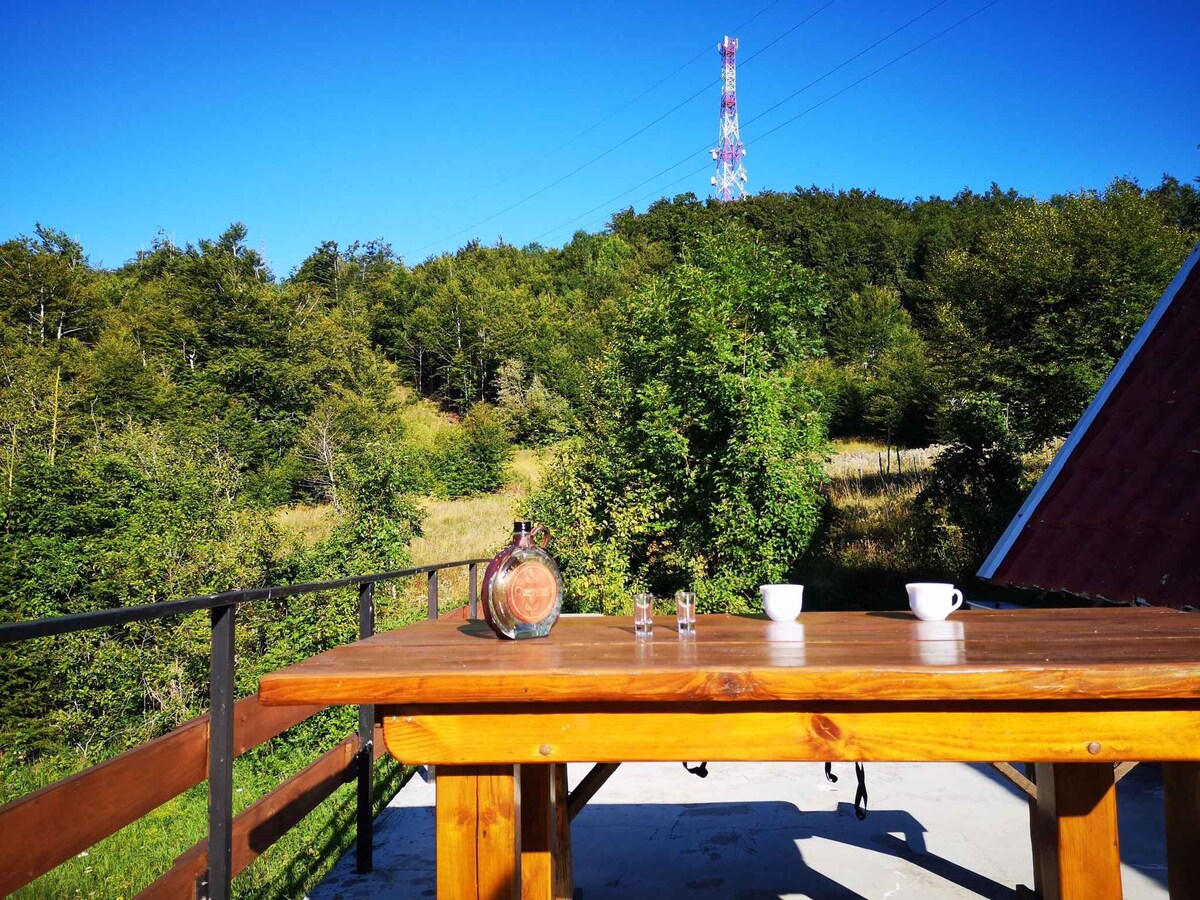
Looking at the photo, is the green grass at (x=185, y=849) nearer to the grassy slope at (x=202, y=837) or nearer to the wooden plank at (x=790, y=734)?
the grassy slope at (x=202, y=837)

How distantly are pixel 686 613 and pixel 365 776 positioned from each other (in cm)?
165

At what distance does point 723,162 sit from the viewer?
28.5 m

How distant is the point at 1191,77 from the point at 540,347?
1957cm

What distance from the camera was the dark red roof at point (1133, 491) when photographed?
8.14 ft

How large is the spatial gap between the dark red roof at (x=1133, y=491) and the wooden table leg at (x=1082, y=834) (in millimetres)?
929

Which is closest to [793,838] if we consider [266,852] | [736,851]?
[736,851]

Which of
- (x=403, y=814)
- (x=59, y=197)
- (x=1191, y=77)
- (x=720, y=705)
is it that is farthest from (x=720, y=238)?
(x=59, y=197)

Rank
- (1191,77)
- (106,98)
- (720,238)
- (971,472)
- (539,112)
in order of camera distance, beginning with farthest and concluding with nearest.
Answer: (106,98) < (539,112) < (1191,77) < (720,238) < (971,472)

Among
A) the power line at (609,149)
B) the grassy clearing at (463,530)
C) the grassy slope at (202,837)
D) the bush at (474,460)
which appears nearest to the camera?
the grassy slope at (202,837)

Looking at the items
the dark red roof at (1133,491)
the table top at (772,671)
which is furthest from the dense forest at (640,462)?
the table top at (772,671)

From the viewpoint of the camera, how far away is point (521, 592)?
4.96 ft

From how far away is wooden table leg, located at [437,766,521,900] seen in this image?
1173 millimetres

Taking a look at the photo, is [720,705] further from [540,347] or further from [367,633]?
[540,347]

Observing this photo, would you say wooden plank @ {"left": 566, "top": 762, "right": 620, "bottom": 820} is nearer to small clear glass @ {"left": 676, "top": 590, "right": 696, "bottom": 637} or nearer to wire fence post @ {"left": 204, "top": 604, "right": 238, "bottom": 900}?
small clear glass @ {"left": 676, "top": 590, "right": 696, "bottom": 637}
